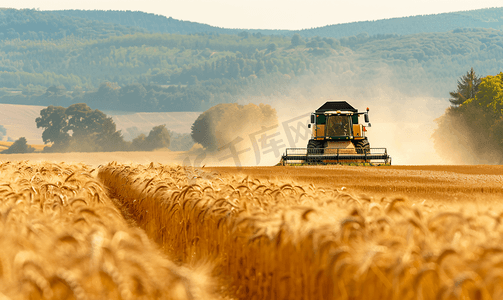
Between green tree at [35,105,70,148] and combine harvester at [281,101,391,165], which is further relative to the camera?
green tree at [35,105,70,148]

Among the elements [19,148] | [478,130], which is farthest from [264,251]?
[19,148]

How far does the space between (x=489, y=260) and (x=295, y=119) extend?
224 ft

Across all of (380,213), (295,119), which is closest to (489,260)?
(380,213)

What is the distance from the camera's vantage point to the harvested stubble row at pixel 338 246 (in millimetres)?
2123

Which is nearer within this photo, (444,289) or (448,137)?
(444,289)

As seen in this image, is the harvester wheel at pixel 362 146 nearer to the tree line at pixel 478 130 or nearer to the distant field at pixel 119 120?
the tree line at pixel 478 130

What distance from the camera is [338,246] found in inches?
105

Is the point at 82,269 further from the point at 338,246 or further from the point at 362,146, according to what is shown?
the point at 362,146

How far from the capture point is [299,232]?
3121mm

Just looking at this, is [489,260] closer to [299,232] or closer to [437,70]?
[299,232]

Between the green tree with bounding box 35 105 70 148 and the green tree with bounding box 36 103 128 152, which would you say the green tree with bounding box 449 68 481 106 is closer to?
the green tree with bounding box 36 103 128 152

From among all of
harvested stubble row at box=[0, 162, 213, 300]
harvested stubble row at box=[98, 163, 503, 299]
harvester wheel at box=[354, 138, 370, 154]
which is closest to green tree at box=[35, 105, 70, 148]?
harvester wheel at box=[354, 138, 370, 154]

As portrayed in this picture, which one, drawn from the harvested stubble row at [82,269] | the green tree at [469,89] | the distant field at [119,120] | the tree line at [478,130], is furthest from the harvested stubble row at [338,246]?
the distant field at [119,120]

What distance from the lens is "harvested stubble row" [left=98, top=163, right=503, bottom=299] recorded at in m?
2.12
